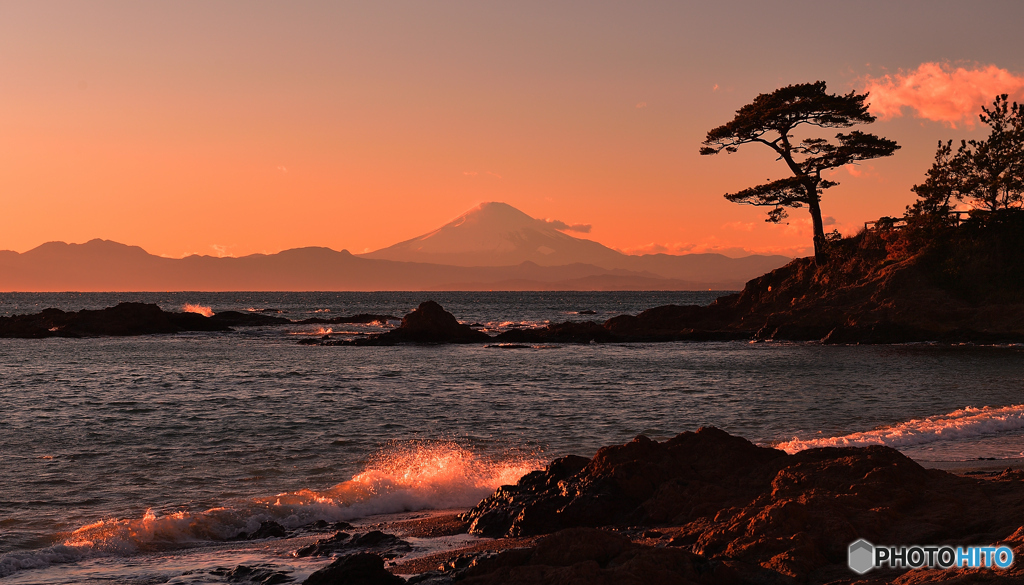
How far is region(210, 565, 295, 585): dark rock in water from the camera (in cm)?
795

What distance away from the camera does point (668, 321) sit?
180 ft

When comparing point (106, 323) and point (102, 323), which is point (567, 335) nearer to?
point (106, 323)

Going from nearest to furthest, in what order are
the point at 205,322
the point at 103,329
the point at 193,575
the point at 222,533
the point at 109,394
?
the point at 193,575, the point at 222,533, the point at 109,394, the point at 103,329, the point at 205,322

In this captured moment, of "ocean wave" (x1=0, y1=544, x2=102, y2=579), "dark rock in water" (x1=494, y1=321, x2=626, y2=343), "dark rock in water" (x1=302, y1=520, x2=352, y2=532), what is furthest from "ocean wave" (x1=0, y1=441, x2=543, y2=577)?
"dark rock in water" (x1=494, y1=321, x2=626, y2=343)

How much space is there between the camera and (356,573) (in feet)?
23.4

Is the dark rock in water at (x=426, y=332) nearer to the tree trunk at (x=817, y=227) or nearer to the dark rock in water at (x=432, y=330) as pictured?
the dark rock in water at (x=432, y=330)

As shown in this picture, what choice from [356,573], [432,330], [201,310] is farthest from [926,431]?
[201,310]

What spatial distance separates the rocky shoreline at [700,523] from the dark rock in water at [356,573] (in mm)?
13

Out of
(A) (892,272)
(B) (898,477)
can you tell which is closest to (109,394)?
(B) (898,477)

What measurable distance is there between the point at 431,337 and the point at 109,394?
26989mm

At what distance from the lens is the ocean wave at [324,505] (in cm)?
987

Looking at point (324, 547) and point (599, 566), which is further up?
point (599, 566)

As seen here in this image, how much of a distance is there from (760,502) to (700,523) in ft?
2.45

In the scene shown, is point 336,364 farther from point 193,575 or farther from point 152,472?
point 193,575
